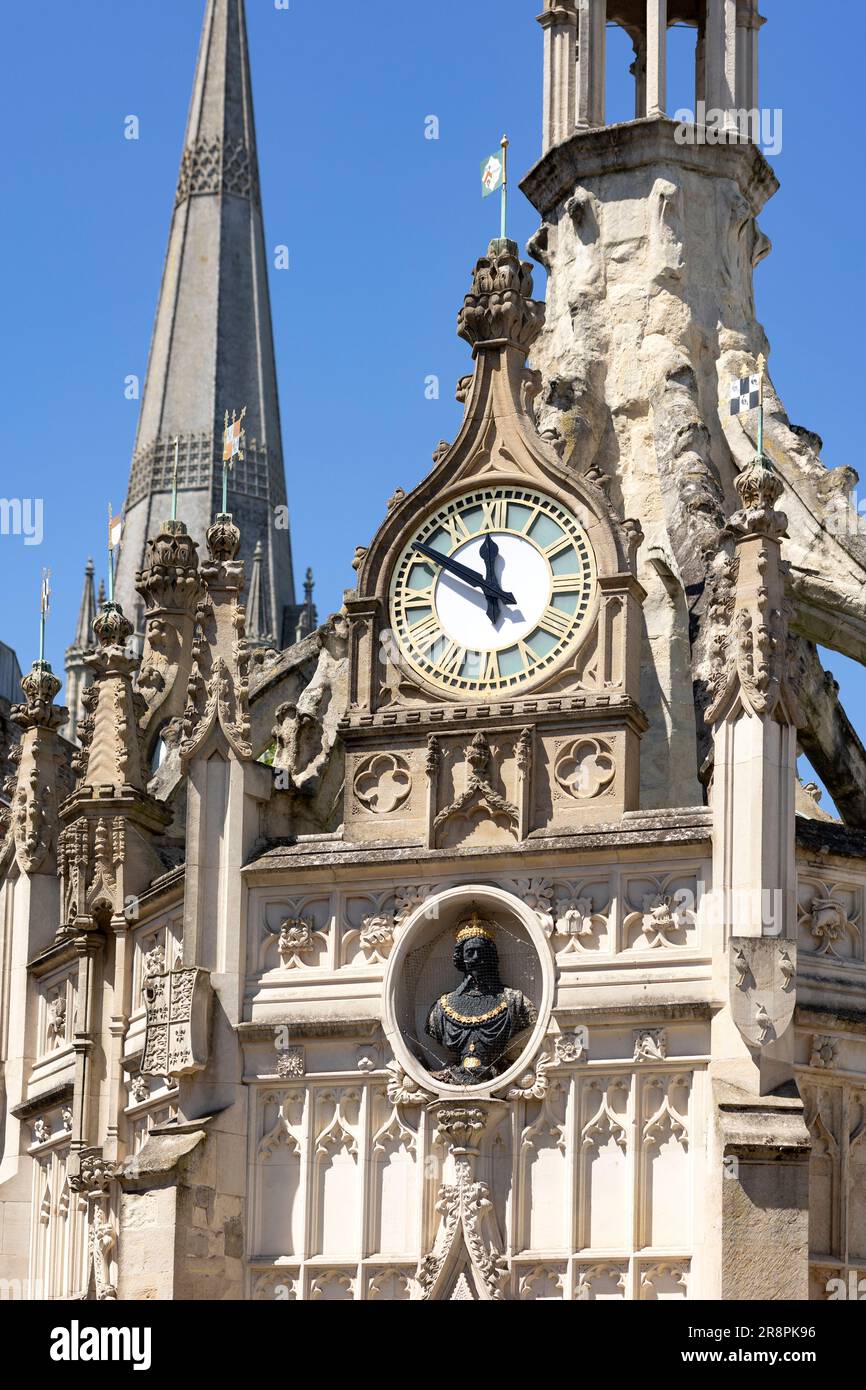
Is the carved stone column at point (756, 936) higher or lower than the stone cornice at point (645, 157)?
lower

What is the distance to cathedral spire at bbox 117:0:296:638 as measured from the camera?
8769cm

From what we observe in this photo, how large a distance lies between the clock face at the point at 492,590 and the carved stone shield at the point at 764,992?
307cm

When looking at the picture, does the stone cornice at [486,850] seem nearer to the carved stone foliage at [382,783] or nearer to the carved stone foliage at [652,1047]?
the carved stone foliage at [382,783]

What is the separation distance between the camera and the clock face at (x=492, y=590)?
2400 cm

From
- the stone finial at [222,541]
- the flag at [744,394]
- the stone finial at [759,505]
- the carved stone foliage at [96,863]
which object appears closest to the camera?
the stone finial at [759,505]

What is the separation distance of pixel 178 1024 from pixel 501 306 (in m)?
6.15

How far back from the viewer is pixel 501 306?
2486 cm

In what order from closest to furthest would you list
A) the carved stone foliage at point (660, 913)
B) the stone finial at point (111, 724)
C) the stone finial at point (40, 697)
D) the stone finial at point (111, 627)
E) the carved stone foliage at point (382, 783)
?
the carved stone foliage at point (660, 913) < the carved stone foliage at point (382, 783) < the stone finial at point (111, 724) < the stone finial at point (111, 627) < the stone finial at point (40, 697)

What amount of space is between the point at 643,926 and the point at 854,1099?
1.97 meters

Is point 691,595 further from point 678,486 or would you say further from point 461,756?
point 461,756

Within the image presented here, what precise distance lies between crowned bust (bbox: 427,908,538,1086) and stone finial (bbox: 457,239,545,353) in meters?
4.75

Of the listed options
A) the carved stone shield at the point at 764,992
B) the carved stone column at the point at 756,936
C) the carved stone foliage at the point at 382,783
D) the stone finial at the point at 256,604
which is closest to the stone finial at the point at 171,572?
the carved stone foliage at the point at 382,783

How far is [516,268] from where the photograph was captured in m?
25.0

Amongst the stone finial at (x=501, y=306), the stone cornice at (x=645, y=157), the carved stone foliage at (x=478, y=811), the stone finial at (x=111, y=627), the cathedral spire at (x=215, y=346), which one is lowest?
the carved stone foliage at (x=478, y=811)
